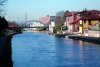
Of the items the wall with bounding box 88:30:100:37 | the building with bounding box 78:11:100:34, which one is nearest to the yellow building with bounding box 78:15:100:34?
the building with bounding box 78:11:100:34

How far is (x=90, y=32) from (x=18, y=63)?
123ft

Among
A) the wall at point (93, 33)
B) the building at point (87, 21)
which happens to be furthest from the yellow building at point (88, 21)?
the wall at point (93, 33)

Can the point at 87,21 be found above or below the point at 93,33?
above

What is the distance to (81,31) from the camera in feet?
224

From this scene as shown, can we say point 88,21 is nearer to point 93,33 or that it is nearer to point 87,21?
point 87,21

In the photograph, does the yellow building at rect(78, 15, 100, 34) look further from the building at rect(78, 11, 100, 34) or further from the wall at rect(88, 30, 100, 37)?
the wall at rect(88, 30, 100, 37)

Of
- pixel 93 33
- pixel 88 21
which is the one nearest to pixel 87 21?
pixel 88 21

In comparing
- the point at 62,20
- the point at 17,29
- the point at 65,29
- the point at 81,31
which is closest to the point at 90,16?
the point at 81,31

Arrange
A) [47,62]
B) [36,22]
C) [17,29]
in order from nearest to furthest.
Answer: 1. [47,62]
2. [17,29]
3. [36,22]

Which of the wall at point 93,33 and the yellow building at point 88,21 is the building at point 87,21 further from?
the wall at point 93,33

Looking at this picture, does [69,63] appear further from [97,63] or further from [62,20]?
[62,20]

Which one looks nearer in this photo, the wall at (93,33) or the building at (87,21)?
the wall at (93,33)

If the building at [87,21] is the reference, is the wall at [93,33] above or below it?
below

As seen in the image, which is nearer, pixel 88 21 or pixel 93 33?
pixel 93 33
